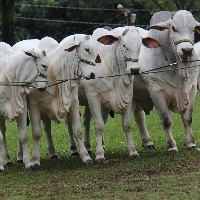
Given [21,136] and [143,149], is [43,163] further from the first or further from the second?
[143,149]

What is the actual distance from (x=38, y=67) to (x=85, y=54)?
2.56 ft

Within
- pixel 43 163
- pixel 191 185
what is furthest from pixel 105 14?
pixel 191 185

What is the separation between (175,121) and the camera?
77.4 ft

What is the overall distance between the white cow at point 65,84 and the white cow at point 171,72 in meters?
1.19

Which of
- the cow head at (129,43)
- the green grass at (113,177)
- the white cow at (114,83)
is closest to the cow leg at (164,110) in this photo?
the green grass at (113,177)

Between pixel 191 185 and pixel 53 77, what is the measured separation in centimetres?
404

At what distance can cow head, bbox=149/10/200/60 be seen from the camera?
15.2 meters

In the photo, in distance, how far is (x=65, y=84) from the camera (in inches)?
605

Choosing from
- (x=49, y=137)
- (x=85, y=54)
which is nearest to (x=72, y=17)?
(x=49, y=137)

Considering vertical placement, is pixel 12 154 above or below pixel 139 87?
below

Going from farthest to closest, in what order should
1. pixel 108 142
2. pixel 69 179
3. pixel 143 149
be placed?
pixel 108 142 → pixel 143 149 → pixel 69 179

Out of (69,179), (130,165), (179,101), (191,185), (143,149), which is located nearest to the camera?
(191,185)

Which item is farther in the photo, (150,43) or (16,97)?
(150,43)

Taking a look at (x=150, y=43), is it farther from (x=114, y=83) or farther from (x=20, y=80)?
(x=20, y=80)
